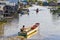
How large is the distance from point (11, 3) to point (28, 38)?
613cm

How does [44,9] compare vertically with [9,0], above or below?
below

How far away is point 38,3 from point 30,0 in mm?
583

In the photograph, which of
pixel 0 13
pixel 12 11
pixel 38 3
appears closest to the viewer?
pixel 0 13

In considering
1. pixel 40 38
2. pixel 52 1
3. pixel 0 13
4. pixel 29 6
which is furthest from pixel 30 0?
pixel 40 38

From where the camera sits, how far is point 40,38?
628cm

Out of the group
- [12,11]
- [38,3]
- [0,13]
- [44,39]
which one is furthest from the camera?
[38,3]

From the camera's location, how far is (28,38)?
20.2ft

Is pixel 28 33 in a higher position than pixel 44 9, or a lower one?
higher

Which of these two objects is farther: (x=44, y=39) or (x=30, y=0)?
(x=30, y=0)

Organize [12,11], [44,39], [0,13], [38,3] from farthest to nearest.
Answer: [38,3] < [12,11] < [0,13] < [44,39]

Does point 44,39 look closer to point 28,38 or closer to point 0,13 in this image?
point 28,38

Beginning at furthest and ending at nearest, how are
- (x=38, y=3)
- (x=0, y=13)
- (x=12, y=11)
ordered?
1. (x=38, y=3)
2. (x=12, y=11)
3. (x=0, y=13)

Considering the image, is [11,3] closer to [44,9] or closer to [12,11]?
[12,11]

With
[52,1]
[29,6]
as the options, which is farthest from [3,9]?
[52,1]
